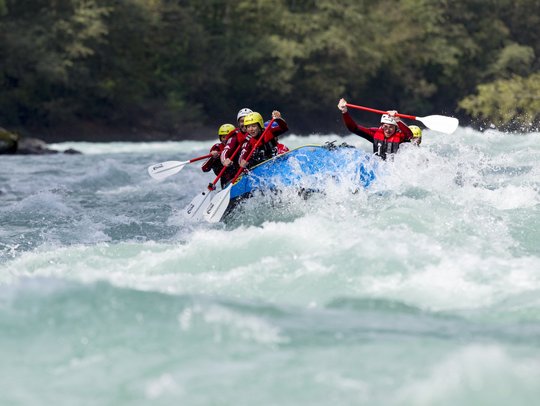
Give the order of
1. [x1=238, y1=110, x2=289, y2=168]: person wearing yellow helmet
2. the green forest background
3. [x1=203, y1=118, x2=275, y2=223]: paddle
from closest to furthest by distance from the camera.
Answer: [x1=203, y1=118, x2=275, y2=223]: paddle → [x1=238, y1=110, x2=289, y2=168]: person wearing yellow helmet → the green forest background

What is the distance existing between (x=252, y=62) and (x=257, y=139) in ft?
93.2

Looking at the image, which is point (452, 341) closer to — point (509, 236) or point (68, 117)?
point (509, 236)

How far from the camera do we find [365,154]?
32.8ft

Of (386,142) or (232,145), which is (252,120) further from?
(386,142)

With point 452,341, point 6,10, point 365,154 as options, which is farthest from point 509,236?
point 6,10

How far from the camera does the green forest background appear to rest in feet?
106

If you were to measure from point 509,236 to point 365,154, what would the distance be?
2205mm

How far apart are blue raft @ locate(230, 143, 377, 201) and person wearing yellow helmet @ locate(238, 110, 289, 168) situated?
1.28 feet

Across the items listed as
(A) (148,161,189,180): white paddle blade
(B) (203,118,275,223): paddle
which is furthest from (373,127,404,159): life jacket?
(A) (148,161,189,180): white paddle blade

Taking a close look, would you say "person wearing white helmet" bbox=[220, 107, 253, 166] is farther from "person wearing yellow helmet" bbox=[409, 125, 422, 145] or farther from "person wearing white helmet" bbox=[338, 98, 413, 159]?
"person wearing yellow helmet" bbox=[409, 125, 422, 145]

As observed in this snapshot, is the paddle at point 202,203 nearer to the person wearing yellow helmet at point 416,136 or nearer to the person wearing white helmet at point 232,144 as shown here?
the person wearing white helmet at point 232,144

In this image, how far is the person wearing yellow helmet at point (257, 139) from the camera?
412 inches

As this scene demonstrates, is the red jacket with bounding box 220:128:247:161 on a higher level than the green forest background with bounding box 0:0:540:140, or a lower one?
lower

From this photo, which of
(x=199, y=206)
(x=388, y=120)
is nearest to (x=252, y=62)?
(x=388, y=120)
